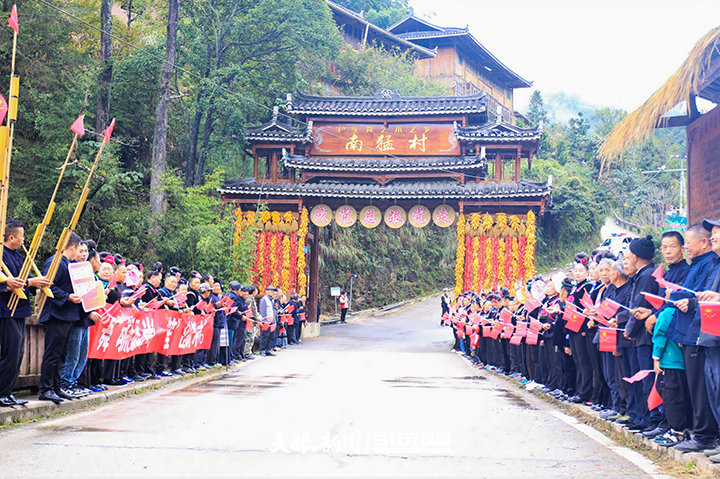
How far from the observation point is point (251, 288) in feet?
51.7

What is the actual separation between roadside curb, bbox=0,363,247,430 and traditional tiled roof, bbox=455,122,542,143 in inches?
594

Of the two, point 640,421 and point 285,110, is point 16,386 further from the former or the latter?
point 285,110

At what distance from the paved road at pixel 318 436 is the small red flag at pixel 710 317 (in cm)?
119

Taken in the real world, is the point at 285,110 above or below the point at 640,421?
above

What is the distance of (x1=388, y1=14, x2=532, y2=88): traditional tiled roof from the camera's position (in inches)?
1601

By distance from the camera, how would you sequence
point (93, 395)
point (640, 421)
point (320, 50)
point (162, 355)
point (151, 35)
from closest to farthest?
point (640, 421) → point (93, 395) → point (162, 355) → point (320, 50) → point (151, 35)

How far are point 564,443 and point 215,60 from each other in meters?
19.7

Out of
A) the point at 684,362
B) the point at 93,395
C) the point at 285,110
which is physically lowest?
the point at 93,395

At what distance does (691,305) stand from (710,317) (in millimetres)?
465

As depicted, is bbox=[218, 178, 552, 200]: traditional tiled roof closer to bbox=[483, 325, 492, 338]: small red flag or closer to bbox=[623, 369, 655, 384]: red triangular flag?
bbox=[483, 325, 492, 338]: small red flag

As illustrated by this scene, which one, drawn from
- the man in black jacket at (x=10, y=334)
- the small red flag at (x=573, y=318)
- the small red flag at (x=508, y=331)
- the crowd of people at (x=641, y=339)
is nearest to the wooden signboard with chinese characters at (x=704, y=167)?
the crowd of people at (x=641, y=339)

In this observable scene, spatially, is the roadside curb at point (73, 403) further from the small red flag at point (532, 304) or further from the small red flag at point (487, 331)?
the small red flag at point (487, 331)

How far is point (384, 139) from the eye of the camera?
24234 mm

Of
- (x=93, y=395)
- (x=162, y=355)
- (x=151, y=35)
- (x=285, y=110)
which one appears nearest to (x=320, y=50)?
(x=285, y=110)
